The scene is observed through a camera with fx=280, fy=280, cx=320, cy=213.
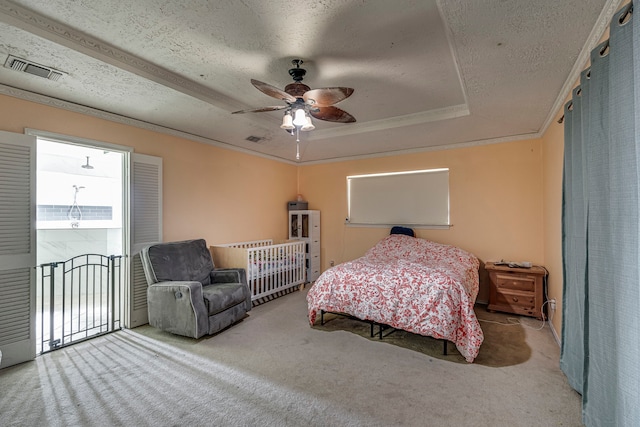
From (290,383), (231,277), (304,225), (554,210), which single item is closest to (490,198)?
(554,210)

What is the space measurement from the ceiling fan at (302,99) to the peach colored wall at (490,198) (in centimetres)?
252

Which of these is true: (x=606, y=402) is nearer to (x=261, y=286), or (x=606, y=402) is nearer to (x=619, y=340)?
(x=619, y=340)

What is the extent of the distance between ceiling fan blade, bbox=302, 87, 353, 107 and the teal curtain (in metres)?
1.44

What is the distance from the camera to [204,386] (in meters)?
2.19

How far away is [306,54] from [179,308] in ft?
9.07

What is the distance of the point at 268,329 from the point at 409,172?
339 cm

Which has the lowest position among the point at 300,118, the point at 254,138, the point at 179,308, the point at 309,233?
the point at 179,308

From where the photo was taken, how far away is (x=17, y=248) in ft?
8.31

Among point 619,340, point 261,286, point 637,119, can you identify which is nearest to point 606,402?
point 619,340

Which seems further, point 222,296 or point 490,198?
point 490,198

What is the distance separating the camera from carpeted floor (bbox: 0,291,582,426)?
185 centimetres

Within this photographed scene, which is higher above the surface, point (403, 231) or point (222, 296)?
point (403, 231)

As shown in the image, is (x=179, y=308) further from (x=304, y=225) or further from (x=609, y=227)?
(x=609, y=227)

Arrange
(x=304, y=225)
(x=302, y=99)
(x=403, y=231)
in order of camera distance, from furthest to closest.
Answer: (x=304, y=225), (x=403, y=231), (x=302, y=99)
